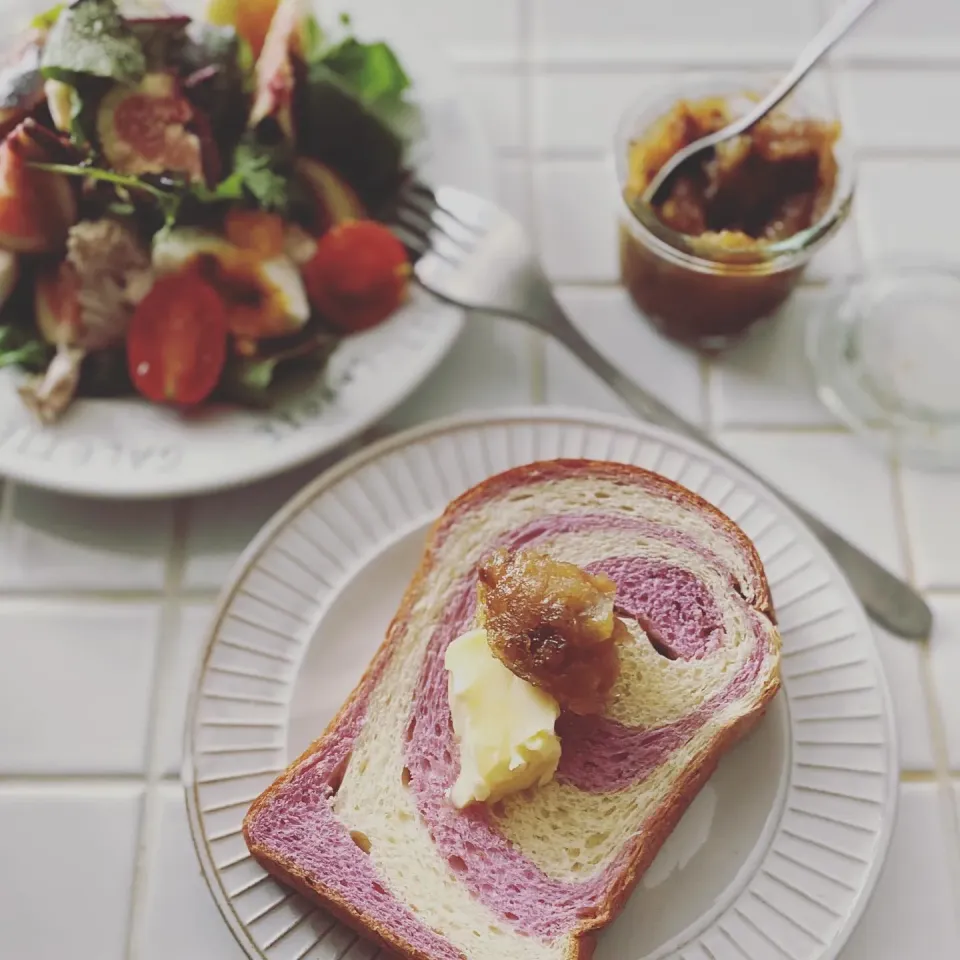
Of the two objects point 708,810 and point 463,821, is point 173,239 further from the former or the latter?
point 708,810

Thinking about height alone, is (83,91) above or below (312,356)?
above

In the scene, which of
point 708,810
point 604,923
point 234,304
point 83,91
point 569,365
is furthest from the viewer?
point 569,365

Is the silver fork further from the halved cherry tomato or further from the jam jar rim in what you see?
the halved cherry tomato

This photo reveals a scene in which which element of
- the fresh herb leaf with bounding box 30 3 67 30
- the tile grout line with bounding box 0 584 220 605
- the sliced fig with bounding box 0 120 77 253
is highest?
the fresh herb leaf with bounding box 30 3 67 30

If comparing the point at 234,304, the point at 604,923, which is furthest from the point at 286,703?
the point at 234,304

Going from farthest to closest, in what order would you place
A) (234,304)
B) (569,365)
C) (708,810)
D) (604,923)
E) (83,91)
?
(569,365) < (234,304) < (83,91) < (708,810) < (604,923)

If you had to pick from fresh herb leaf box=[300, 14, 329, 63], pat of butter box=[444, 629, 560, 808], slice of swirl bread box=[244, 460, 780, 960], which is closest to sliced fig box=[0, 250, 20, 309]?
fresh herb leaf box=[300, 14, 329, 63]
